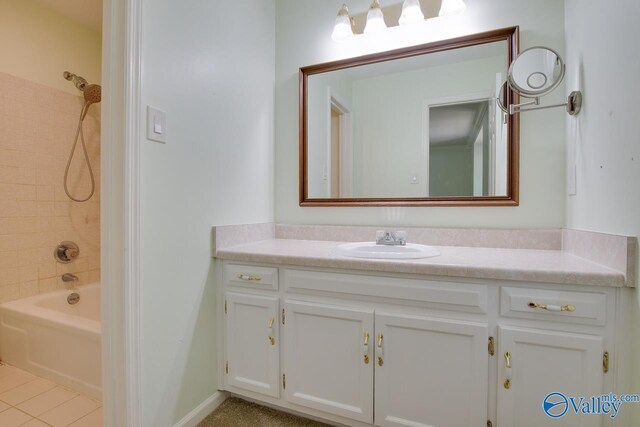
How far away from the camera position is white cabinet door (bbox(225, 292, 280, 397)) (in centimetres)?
137

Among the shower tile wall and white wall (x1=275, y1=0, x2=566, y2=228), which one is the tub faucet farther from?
white wall (x1=275, y1=0, x2=566, y2=228)

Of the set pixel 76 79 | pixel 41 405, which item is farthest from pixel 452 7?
pixel 41 405

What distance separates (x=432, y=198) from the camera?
5.35ft

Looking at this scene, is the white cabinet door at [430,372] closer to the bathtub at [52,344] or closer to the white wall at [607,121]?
the white wall at [607,121]

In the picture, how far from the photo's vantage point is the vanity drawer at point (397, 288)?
1.07 meters

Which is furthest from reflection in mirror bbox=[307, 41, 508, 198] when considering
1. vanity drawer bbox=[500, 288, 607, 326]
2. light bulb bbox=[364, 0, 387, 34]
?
vanity drawer bbox=[500, 288, 607, 326]

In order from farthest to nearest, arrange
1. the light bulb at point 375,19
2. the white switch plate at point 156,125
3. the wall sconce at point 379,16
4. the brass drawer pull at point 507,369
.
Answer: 1. the light bulb at point 375,19
2. the wall sconce at point 379,16
3. the white switch plate at point 156,125
4. the brass drawer pull at point 507,369

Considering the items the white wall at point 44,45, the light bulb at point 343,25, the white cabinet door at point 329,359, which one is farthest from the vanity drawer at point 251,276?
the white wall at point 44,45

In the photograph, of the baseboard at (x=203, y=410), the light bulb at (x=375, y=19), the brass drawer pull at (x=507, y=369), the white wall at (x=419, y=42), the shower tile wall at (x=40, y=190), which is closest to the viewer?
the brass drawer pull at (x=507, y=369)

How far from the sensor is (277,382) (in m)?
1.37

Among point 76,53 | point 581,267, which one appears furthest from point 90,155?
point 581,267

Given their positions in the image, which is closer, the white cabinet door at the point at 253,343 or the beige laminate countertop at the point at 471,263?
the beige laminate countertop at the point at 471,263

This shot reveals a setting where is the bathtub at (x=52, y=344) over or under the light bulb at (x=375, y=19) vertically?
under

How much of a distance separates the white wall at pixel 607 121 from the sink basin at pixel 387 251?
579mm
